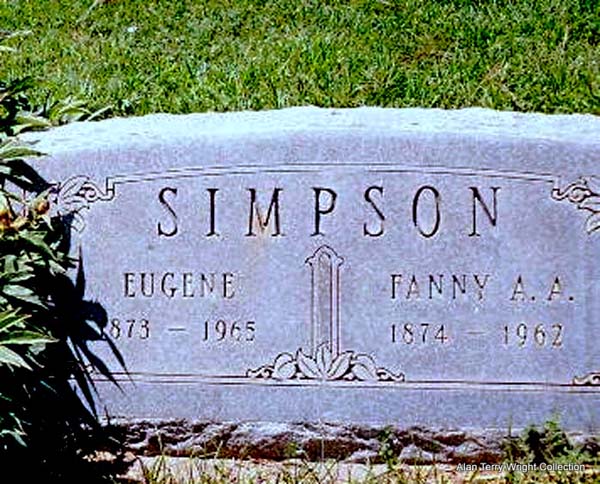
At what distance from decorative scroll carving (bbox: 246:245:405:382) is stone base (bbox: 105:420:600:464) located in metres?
0.18

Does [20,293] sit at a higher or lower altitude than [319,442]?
higher

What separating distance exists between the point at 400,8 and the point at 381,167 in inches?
132

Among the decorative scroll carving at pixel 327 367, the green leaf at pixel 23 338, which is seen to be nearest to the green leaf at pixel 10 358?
the green leaf at pixel 23 338

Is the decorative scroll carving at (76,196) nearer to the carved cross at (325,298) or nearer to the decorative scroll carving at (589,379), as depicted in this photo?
the carved cross at (325,298)

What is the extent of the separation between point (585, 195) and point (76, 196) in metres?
1.72

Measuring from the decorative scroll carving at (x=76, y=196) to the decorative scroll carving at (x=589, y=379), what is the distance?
170 centimetres

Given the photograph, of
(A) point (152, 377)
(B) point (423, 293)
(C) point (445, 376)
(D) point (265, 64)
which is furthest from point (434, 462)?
(D) point (265, 64)

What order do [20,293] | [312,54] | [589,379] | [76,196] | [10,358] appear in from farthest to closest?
1. [312,54]
2. [76,196]
3. [589,379]
4. [20,293]
5. [10,358]

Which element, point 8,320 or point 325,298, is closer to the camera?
point 8,320

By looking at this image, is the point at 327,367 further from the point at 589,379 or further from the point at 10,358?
the point at 10,358

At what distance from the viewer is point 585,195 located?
4.28 metres

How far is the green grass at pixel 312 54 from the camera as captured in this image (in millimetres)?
5996

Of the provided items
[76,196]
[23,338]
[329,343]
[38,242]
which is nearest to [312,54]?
[76,196]

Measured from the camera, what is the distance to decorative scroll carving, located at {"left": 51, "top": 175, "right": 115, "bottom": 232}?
175 inches
